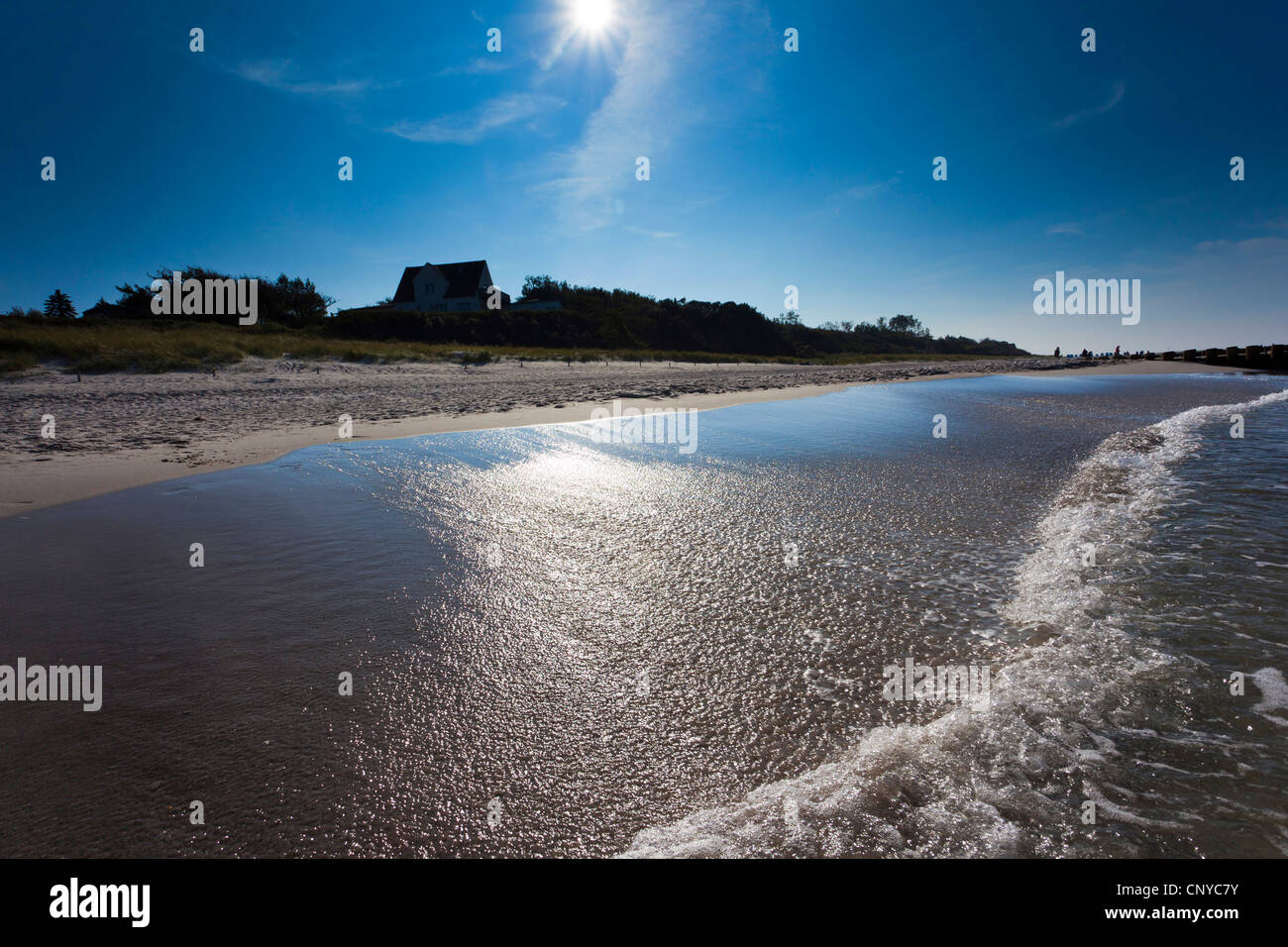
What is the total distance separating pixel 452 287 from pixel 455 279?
1.12 metres

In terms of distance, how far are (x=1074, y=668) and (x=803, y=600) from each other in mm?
1609

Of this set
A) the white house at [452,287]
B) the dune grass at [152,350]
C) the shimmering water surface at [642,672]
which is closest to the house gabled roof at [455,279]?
the white house at [452,287]

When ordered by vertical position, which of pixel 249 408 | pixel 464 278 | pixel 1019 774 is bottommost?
pixel 1019 774

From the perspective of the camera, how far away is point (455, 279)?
64.6m

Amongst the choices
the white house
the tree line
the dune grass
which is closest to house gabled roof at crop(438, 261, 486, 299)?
the white house

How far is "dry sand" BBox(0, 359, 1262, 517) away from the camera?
799 cm

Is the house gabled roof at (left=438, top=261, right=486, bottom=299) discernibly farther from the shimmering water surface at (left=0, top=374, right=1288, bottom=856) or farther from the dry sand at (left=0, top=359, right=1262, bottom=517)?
the shimmering water surface at (left=0, top=374, right=1288, bottom=856)

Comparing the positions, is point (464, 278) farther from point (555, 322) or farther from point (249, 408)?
point (249, 408)

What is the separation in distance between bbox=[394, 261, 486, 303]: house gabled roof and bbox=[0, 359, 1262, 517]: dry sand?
42317 mm

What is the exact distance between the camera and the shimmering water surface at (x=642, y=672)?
2178 millimetres

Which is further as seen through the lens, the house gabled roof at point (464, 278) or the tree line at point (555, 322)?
the house gabled roof at point (464, 278)

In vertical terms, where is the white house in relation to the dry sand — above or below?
above

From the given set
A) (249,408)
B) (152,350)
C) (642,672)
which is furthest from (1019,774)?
(152,350)

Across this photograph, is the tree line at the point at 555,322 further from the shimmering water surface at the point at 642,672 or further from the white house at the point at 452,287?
the shimmering water surface at the point at 642,672
